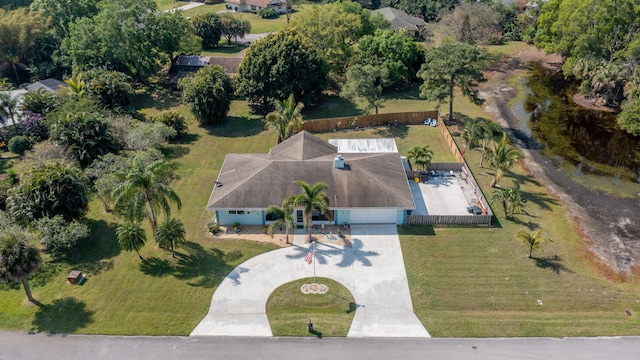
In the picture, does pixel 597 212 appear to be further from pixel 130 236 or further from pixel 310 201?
pixel 130 236

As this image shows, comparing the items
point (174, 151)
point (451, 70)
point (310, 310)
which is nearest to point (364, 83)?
point (451, 70)

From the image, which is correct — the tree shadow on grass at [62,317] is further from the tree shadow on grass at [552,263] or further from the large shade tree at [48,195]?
the tree shadow on grass at [552,263]

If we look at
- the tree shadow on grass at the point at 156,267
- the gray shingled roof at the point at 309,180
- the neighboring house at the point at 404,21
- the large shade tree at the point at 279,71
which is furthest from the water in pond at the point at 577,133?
the tree shadow on grass at the point at 156,267

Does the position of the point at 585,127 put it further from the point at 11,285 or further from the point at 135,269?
the point at 11,285

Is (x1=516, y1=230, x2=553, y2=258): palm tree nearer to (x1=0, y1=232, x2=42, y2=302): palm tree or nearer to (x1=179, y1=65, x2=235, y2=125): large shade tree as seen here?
(x1=0, y1=232, x2=42, y2=302): palm tree

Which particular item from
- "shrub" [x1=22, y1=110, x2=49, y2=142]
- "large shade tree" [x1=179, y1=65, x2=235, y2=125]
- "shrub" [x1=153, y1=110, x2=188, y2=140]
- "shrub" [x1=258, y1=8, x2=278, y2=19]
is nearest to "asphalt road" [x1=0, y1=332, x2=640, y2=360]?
"shrub" [x1=153, y1=110, x2=188, y2=140]

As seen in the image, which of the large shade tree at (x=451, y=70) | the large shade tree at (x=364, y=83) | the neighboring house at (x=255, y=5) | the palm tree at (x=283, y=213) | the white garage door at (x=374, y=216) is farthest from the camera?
the neighboring house at (x=255, y=5)
